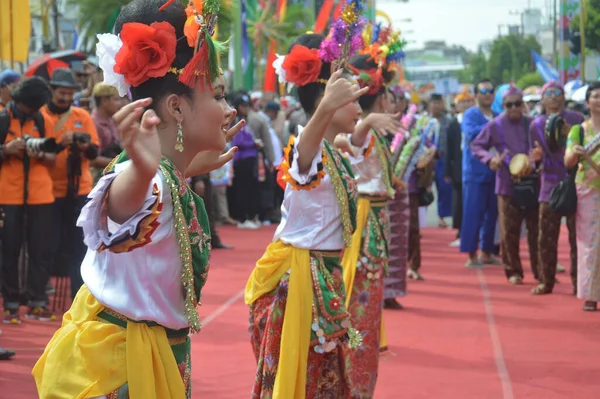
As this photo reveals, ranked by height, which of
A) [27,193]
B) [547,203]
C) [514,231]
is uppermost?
[27,193]

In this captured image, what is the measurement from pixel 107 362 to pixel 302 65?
250 cm

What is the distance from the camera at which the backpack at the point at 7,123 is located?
27.1 feet

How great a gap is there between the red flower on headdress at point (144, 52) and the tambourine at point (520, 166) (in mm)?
8007

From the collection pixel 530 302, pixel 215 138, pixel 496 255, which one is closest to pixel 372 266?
pixel 215 138

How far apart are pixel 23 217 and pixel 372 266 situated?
3.76m

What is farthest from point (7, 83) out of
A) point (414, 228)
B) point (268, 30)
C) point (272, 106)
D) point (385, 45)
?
point (268, 30)

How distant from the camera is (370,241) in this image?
6.13 meters

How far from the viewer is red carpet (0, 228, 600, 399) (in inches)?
259

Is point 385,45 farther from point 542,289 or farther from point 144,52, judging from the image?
point 542,289

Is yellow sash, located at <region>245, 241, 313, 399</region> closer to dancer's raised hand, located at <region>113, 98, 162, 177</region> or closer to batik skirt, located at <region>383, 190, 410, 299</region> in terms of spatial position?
dancer's raised hand, located at <region>113, 98, 162, 177</region>

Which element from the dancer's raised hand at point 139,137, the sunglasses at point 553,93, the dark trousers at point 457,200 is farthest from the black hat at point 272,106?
the dancer's raised hand at point 139,137

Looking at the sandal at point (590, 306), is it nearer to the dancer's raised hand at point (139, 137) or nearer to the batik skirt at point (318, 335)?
the batik skirt at point (318, 335)

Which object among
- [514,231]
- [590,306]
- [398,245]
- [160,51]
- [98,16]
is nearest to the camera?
[160,51]

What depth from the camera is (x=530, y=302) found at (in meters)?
9.98
